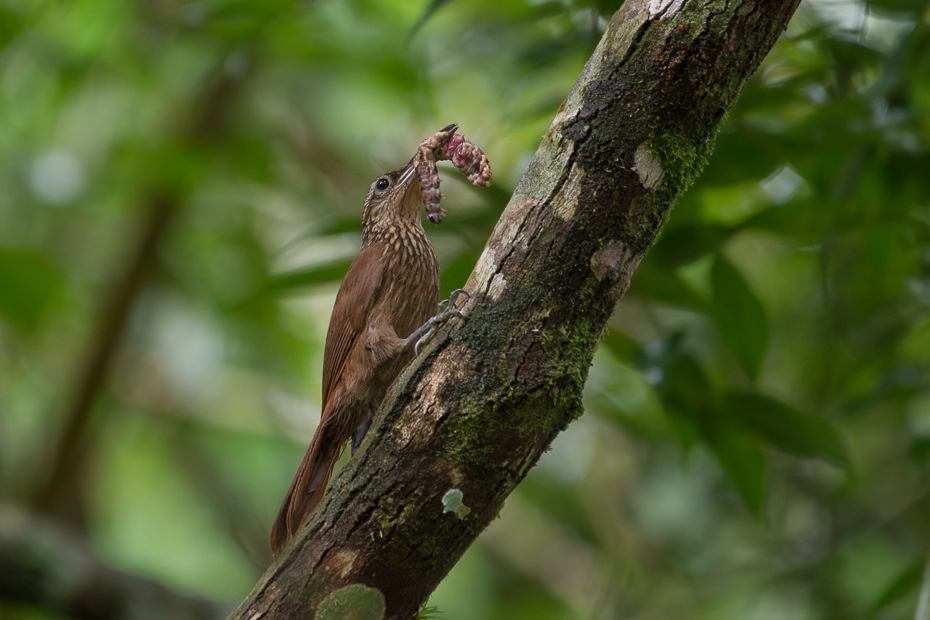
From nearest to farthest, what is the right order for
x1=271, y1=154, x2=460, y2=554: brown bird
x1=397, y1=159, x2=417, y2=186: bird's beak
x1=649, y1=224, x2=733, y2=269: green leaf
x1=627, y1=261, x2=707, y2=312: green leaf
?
x1=271, y1=154, x2=460, y2=554: brown bird → x1=649, y1=224, x2=733, y2=269: green leaf → x1=627, y1=261, x2=707, y2=312: green leaf → x1=397, y1=159, x2=417, y2=186: bird's beak

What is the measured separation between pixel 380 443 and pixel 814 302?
324cm

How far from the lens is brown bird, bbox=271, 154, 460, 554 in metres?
2.26

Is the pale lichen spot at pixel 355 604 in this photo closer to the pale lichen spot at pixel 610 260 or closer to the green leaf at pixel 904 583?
the pale lichen spot at pixel 610 260

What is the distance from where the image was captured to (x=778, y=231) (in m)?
2.43

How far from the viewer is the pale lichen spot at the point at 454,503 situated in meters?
1.58

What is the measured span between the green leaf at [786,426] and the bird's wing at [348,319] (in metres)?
1.16

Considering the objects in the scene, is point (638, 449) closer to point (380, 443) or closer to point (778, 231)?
point (778, 231)

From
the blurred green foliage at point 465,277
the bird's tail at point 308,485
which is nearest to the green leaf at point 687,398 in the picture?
the blurred green foliage at point 465,277

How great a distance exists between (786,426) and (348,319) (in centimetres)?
136

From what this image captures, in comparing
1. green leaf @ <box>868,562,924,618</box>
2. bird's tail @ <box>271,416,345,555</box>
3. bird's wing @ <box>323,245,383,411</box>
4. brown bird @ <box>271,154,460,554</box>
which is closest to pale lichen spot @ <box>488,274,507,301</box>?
brown bird @ <box>271,154,460,554</box>

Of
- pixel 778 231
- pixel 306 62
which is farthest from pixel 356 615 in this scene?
pixel 306 62

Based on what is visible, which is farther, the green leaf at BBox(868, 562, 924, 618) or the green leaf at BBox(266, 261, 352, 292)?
the green leaf at BBox(266, 261, 352, 292)

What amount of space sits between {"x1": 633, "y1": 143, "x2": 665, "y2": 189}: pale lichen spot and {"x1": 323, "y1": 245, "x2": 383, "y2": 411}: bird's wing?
1103 mm

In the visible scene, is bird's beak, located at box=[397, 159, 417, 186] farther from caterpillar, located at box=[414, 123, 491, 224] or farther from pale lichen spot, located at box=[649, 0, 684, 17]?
pale lichen spot, located at box=[649, 0, 684, 17]
